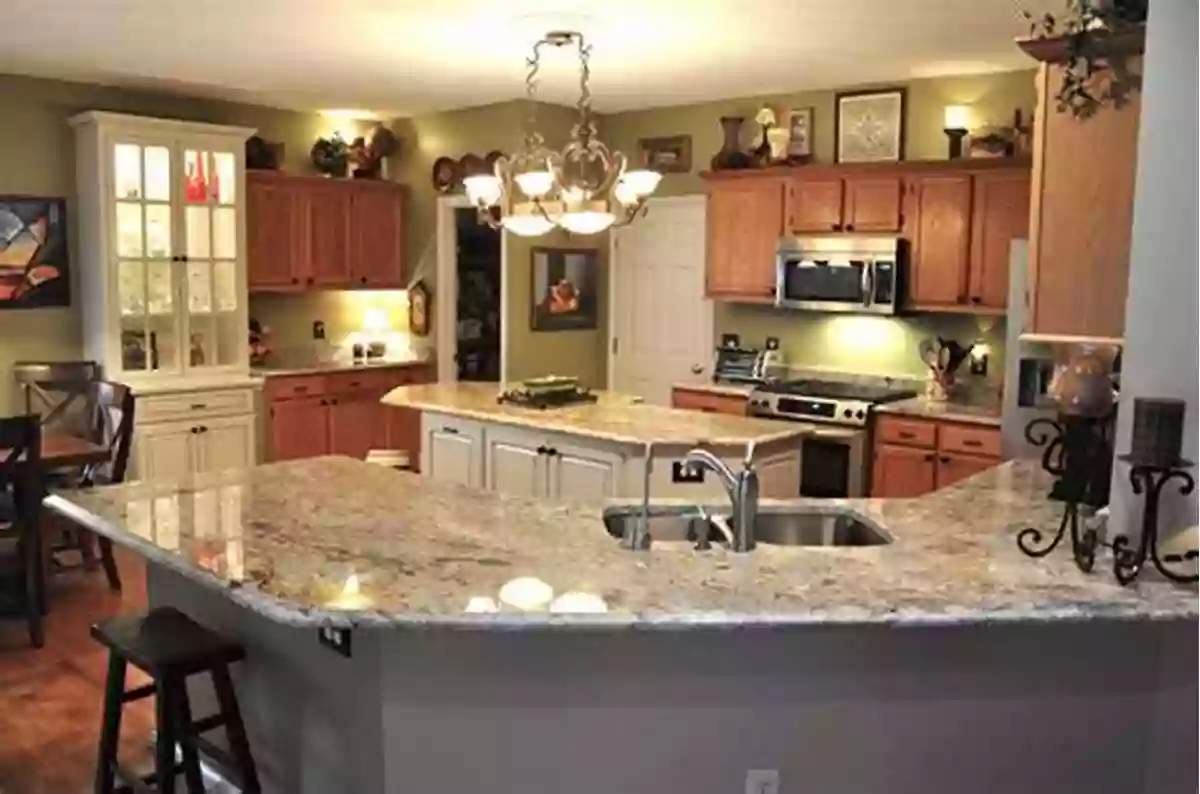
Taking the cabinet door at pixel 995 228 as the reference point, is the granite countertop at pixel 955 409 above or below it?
below

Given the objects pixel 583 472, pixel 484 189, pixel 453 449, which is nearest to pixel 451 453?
pixel 453 449

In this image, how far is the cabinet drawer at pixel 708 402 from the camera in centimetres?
654

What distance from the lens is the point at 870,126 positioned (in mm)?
6410

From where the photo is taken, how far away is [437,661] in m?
2.36

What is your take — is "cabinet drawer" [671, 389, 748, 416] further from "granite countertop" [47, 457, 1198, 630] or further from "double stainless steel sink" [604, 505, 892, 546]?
"double stainless steel sink" [604, 505, 892, 546]

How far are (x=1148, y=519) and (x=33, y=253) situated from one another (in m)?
6.07

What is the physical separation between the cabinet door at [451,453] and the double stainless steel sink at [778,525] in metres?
2.47

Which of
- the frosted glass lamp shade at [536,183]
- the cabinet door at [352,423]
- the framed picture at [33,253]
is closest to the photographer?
the frosted glass lamp shade at [536,183]

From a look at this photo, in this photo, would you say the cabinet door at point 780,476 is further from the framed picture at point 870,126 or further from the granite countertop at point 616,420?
the framed picture at point 870,126

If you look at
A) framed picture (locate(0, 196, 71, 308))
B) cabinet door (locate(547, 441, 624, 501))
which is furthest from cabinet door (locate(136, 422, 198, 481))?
cabinet door (locate(547, 441, 624, 501))

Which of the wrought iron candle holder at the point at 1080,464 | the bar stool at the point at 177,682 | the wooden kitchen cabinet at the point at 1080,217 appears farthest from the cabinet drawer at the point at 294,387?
the wrought iron candle holder at the point at 1080,464

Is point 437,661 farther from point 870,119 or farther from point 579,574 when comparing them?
point 870,119

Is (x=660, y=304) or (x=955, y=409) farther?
(x=660, y=304)

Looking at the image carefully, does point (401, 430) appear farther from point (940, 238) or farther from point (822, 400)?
point (940, 238)
